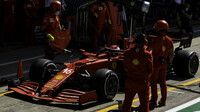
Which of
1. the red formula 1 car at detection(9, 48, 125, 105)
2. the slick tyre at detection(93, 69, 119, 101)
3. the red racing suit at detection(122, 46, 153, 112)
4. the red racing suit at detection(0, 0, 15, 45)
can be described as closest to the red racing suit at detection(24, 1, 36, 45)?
the red racing suit at detection(0, 0, 15, 45)

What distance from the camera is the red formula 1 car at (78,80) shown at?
10.2 meters

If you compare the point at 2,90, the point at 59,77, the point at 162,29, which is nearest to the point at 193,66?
the point at 162,29

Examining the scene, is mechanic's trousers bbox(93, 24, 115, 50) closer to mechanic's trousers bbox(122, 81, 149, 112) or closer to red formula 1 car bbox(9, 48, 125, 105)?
red formula 1 car bbox(9, 48, 125, 105)

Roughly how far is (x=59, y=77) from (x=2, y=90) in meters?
1.82

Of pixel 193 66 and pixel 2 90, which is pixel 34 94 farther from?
pixel 193 66

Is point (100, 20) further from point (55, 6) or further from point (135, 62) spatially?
point (135, 62)

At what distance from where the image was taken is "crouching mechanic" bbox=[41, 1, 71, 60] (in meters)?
12.7

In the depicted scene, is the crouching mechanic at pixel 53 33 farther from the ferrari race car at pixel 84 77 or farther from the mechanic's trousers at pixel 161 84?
the mechanic's trousers at pixel 161 84

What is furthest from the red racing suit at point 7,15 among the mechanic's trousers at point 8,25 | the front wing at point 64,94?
the front wing at point 64,94

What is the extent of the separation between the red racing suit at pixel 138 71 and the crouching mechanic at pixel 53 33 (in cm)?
449

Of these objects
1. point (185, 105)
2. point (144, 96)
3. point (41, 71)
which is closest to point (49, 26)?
point (41, 71)

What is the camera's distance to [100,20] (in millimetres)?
16453

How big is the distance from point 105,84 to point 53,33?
323 centimetres

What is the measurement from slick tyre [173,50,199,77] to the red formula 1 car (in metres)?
1.77
